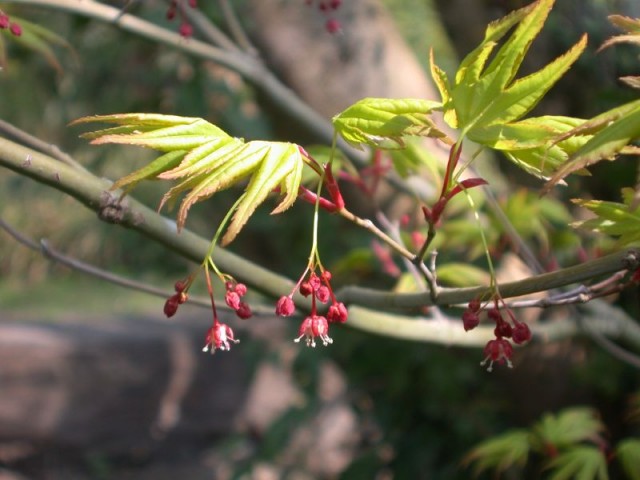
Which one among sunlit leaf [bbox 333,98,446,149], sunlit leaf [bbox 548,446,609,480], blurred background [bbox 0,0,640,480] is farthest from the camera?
blurred background [bbox 0,0,640,480]

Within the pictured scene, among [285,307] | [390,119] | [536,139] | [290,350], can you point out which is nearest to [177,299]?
[285,307]

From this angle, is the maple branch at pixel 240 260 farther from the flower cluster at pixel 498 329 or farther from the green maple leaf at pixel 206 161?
the green maple leaf at pixel 206 161

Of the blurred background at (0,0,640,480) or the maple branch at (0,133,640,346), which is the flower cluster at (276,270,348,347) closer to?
the maple branch at (0,133,640,346)

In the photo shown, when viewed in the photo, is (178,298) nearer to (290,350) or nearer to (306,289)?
(306,289)

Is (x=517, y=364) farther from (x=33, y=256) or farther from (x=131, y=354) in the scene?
(x=33, y=256)

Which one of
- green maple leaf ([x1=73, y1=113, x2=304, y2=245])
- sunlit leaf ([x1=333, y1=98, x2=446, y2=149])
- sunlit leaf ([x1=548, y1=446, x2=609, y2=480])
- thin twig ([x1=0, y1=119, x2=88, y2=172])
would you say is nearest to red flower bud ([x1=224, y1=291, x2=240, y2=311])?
green maple leaf ([x1=73, y1=113, x2=304, y2=245])

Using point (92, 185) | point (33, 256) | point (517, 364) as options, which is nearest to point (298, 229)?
point (517, 364)
